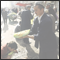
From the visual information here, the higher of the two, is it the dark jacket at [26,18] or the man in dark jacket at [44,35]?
the dark jacket at [26,18]

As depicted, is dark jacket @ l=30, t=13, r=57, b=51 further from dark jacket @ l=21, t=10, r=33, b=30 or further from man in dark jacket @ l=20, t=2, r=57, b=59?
dark jacket @ l=21, t=10, r=33, b=30

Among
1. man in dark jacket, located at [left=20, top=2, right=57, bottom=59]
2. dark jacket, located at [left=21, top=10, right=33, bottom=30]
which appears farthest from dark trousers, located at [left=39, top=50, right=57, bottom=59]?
dark jacket, located at [left=21, top=10, right=33, bottom=30]

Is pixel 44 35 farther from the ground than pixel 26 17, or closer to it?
closer to it

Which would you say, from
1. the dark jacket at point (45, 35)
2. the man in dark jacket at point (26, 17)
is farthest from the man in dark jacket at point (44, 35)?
the man in dark jacket at point (26, 17)

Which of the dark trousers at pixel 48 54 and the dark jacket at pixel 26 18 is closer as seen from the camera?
the dark trousers at pixel 48 54

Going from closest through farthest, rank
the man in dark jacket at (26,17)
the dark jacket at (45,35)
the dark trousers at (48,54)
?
the dark jacket at (45,35) < the dark trousers at (48,54) < the man in dark jacket at (26,17)

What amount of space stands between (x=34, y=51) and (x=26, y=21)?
4.59ft

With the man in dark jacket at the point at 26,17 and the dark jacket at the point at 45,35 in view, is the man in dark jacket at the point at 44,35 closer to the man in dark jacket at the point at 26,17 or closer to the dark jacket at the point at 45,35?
the dark jacket at the point at 45,35

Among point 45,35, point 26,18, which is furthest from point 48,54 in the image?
point 26,18

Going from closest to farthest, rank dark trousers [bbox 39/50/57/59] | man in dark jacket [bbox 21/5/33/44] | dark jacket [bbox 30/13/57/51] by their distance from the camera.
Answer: dark jacket [bbox 30/13/57/51], dark trousers [bbox 39/50/57/59], man in dark jacket [bbox 21/5/33/44]

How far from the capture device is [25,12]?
3234 millimetres

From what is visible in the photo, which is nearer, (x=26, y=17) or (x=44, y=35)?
(x=44, y=35)

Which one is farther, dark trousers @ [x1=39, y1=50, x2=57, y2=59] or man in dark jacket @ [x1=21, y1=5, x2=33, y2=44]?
man in dark jacket @ [x1=21, y1=5, x2=33, y2=44]

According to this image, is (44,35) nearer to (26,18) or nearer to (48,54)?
(48,54)
